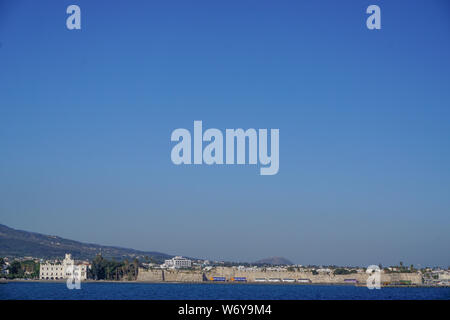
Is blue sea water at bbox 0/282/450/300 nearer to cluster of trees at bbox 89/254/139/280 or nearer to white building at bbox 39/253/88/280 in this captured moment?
white building at bbox 39/253/88/280

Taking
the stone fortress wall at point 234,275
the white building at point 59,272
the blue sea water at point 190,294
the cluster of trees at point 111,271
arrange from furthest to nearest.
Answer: the stone fortress wall at point 234,275, the cluster of trees at point 111,271, the white building at point 59,272, the blue sea water at point 190,294

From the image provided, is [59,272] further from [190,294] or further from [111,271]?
[190,294]

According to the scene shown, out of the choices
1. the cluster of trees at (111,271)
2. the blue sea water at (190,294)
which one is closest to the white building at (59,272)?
the cluster of trees at (111,271)

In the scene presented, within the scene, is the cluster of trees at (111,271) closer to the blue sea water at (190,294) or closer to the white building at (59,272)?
the white building at (59,272)

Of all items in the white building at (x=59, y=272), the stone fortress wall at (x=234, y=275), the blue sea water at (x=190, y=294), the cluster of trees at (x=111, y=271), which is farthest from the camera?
the stone fortress wall at (x=234, y=275)

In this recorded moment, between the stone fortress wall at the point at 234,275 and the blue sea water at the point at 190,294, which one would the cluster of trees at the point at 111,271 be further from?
the blue sea water at the point at 190,294

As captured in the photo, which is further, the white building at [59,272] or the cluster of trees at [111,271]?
the cluster of trees at [111,271]

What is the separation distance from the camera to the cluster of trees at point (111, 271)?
18093 centimetres

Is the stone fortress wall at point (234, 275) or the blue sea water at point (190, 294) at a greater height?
the blue sea water at point (190, 294)

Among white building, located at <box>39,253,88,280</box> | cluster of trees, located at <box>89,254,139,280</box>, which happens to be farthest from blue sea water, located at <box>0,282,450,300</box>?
cluster of trees, located at <box>89,254,139,280</box>

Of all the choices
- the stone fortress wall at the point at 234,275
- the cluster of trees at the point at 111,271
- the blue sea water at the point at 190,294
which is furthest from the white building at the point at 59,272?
the blue sea water at the point at 190,294

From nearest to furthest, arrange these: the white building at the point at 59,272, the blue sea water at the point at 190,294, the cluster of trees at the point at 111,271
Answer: the blue sea water at the point at 190,294
the white building at the point at 59,272
the cluster of trees at the point at 111,271

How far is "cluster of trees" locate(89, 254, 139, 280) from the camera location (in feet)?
594
